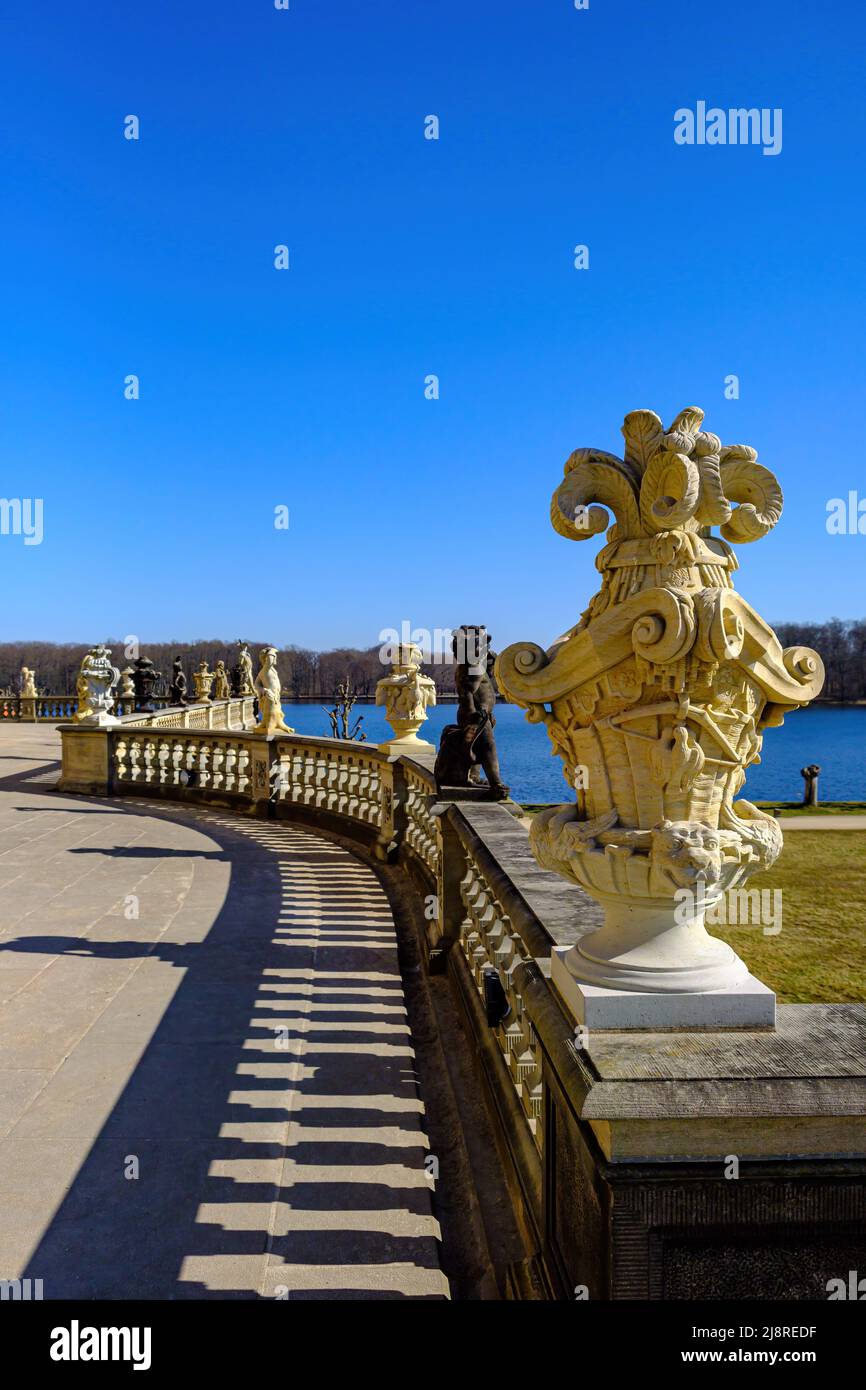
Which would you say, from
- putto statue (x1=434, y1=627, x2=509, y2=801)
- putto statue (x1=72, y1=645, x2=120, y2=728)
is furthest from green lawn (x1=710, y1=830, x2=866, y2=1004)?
putto statue (x1=72, y1=645, x2=120, y2=728)

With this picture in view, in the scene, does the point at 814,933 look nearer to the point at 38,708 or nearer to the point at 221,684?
the point at 38,708

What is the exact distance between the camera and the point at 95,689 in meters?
15.6

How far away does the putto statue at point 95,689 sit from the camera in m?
15.5

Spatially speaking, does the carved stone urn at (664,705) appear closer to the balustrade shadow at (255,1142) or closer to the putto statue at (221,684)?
the balustrade shadow at (255,1142)

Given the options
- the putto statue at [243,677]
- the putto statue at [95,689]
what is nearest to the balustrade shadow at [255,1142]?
the putto statue at [95,689]

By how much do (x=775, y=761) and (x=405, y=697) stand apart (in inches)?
1735

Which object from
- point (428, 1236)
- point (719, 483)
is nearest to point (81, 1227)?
point (428, 1236)

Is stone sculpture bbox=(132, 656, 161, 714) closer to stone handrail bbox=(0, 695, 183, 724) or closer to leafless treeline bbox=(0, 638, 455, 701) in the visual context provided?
stone handrail bbox=(0, 695, 183, 724)

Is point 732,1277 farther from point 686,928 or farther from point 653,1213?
point 686,928

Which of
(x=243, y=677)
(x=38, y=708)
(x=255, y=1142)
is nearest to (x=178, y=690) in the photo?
(x=38, y=708)
